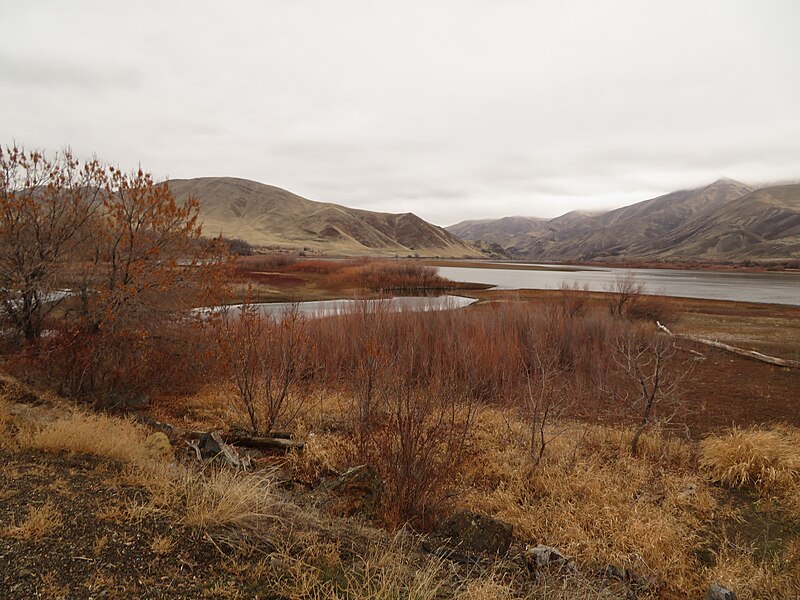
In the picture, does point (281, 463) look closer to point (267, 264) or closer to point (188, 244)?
point (188, 244)

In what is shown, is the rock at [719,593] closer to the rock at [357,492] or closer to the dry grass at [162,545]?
the rock at [357,492]

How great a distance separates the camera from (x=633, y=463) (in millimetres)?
8508

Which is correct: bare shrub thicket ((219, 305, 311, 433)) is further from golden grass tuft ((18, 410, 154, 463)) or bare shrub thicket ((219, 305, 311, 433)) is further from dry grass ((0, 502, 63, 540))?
dry grass ((0, 502, 63, 540))

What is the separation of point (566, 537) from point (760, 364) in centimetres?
1752

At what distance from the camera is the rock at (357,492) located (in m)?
5.52

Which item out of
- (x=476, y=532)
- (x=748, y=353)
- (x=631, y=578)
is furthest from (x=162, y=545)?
(x=748, y=353)

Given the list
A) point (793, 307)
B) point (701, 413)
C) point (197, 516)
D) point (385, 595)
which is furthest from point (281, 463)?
point (793, 307)

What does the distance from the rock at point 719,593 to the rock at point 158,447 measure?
747 cm

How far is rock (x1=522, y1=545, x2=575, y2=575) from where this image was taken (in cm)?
524

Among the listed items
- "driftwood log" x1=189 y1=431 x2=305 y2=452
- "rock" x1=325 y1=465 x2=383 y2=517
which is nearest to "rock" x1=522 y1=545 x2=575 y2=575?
"rock" x1=325 y1=465 x2=383 y2=517

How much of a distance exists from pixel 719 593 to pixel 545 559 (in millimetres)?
1934

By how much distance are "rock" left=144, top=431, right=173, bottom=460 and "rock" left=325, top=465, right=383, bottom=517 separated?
2.61 m

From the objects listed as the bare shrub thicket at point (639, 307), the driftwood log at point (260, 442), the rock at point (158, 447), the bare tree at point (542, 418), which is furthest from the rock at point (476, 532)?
the bare shrub thicket at point (639, 307)

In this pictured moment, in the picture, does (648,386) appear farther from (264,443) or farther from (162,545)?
(162,545)
